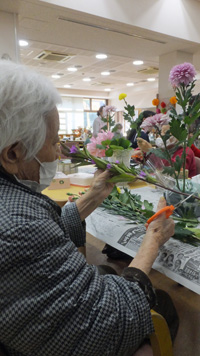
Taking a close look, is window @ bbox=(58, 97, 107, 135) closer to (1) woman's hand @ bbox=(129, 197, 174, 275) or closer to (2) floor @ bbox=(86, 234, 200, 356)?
(2) floor @ bbox=(86, 234, 200, 356)

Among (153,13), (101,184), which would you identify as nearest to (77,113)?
(153,13)

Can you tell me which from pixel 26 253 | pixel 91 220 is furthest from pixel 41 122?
pixel 91 220

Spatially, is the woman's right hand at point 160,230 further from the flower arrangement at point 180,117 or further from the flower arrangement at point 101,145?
the flower arrangement at point 101,145

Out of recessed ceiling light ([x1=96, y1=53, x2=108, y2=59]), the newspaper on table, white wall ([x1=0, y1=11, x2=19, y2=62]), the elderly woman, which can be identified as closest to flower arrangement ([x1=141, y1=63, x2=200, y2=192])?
the newspaper on table

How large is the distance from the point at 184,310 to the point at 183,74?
140cm

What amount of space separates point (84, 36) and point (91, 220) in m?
3.50

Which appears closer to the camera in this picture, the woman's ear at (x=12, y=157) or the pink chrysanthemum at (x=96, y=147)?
the woman's ear at (x=12, y=157)

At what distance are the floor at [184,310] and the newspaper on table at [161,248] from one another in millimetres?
770

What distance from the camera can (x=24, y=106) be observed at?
1.89ft

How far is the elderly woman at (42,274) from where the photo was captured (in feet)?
1.64

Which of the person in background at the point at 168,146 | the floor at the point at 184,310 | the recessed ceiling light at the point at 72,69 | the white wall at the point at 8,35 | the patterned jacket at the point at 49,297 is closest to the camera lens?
the patterned jacket at the point at 49,297

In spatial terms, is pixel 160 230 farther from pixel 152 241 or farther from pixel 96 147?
pixel 96 147

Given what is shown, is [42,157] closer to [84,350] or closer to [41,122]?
[41,122]

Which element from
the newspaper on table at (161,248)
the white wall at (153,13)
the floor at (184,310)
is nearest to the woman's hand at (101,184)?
the newspaper on table at (161,248)
